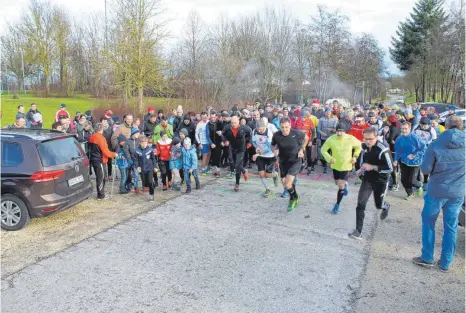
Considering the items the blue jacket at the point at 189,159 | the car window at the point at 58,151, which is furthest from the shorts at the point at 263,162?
the car window at the point at 58,151

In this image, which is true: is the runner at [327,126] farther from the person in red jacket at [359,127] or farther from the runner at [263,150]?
the runner at [263,150]

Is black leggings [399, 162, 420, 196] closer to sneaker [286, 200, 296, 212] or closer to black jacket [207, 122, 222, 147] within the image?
sneaker [286, 200, 296, 212]

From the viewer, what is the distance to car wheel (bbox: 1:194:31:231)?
643cm

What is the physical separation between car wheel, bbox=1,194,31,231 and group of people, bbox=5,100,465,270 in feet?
7.12

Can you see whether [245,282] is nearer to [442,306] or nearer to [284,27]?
[442,306]

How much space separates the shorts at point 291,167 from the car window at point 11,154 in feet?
16.3

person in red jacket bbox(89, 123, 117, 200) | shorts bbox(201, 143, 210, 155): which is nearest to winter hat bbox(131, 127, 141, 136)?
person in red jacket bbox(89, 123, 117, 200)

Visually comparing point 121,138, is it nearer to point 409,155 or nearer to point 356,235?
point 356,235

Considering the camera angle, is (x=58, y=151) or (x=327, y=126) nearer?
(x=58, y=151)

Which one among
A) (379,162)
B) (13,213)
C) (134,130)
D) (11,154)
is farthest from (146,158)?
(379,162)

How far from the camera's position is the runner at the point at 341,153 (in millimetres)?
7230

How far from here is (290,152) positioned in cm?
770

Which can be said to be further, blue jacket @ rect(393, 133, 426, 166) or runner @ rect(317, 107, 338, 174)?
runner @ rect(317, 107, 338, 174)

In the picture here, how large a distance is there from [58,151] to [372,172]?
561cm
